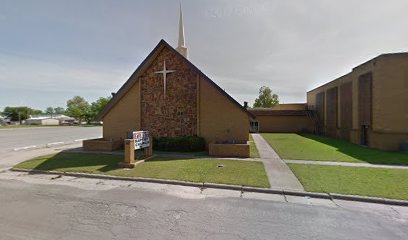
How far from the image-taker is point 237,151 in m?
11.8

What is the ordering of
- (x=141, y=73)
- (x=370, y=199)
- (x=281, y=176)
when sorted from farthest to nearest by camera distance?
(x=141, y=73), (x=281, y=176), (x=370, y=199)

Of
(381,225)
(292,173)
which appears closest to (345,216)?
(381,225)

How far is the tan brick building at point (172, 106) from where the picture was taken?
44.7ft

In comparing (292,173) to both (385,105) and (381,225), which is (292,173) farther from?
(385,105)

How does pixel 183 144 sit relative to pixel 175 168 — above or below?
above

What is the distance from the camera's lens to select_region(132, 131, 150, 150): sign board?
396 inches

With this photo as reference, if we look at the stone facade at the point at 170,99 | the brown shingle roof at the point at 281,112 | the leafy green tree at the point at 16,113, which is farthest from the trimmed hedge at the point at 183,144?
the leafy green tree at the point at 16,113

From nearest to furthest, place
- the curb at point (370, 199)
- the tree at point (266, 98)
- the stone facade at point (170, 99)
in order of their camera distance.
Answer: the curb at point (370, 199), the stone facade at point (170, 99), the tree at point (266, 98)

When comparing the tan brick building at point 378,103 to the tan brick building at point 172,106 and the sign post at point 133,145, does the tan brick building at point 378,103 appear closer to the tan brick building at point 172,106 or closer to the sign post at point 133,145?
the tan brick building at point 172,106

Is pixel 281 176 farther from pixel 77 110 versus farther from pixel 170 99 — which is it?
pixel 77 110

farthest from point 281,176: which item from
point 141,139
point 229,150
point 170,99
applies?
point 170,99

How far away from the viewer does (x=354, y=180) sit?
7.40 metres

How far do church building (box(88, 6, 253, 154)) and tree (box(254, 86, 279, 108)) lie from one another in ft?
162

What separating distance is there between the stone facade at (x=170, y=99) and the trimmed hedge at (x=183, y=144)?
91 cm
